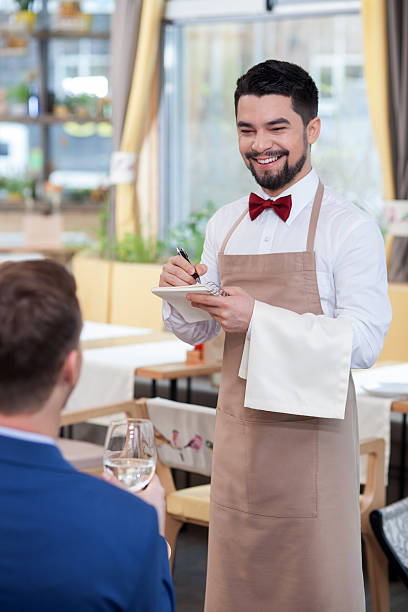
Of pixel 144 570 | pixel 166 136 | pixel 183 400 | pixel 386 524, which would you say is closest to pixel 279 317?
pixel 144 570

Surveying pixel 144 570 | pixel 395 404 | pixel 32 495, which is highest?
pixel 32 495

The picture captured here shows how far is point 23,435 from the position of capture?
42.6 inches

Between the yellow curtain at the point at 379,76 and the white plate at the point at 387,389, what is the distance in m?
2.79

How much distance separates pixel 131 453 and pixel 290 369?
0.53m

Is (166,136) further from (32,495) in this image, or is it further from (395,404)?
(32,495)

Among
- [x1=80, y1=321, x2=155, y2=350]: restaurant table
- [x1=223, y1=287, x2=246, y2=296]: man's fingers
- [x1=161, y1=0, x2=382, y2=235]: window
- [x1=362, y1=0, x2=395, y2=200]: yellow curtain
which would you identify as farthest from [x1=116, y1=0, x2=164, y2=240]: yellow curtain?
[x1=223, y1=287, x2=246, y2=296]: man's fingers

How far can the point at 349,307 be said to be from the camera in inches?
72.9

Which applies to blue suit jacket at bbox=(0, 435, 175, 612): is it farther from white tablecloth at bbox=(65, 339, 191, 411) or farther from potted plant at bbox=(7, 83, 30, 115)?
potted plant at bbox=(7, 83, 30, 115)

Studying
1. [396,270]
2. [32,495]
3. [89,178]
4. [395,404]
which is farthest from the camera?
[89,178]

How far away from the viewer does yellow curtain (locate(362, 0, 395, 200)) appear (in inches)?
232

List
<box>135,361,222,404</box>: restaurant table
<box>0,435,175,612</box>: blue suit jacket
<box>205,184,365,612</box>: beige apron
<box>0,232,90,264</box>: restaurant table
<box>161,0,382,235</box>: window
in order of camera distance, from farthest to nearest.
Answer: <box>0,232,90,264</box>: restaurant table, <box>161,0,382,235</box>: window, <box>135,361,222,404</box>: restaurant table, <box>205,184,365,612</box>: beige apron, <box>0,435,175,612</box>: blue suit jacket

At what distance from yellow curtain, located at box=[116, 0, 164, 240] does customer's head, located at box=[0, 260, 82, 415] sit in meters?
6.21

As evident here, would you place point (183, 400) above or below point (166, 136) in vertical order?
below

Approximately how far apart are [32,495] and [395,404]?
217cm
